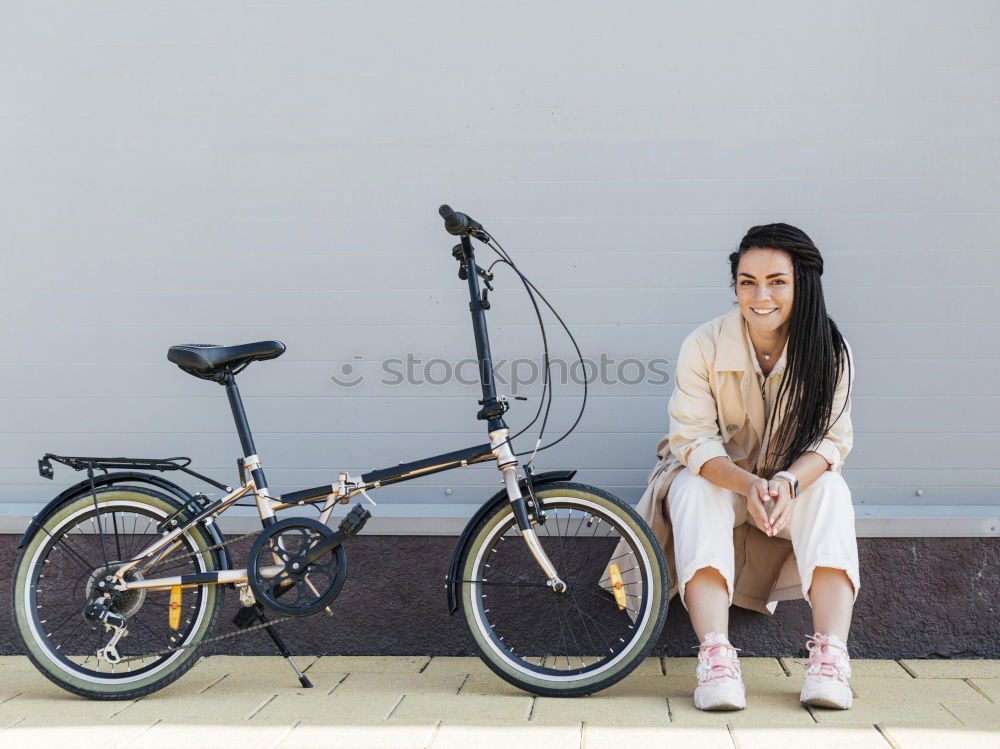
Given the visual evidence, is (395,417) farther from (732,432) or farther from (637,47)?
(637,47)

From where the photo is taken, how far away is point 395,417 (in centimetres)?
382

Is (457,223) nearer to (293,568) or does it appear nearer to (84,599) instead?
(293,568)

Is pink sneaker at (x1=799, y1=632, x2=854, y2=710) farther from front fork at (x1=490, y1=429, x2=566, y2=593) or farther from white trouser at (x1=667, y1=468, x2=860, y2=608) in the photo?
front fork at (x1=490, y1=429, x2=566, y2=593)

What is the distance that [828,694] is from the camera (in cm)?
287

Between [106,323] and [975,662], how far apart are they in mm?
3239

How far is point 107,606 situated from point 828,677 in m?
2.14

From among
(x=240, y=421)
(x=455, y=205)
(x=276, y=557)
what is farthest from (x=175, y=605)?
(x=455, y=205)

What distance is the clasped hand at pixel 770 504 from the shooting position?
10.0 ft

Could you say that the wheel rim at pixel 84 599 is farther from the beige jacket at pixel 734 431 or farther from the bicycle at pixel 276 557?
the beige jacket at pixel 734 431

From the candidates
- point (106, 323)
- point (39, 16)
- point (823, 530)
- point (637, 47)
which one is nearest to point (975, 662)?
point (823, 530)

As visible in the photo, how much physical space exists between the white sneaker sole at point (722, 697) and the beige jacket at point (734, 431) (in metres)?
0.50

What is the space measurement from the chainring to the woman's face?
145cm

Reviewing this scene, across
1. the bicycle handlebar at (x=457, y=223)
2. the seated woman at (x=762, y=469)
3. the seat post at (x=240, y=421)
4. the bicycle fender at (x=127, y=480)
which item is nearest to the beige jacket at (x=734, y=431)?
the seated woman at (x=762, y=469)

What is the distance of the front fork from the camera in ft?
10.5
